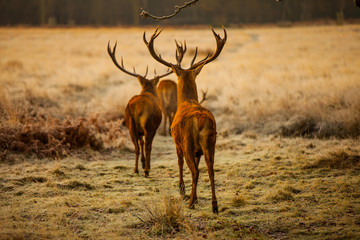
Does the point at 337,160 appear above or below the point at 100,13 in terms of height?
below

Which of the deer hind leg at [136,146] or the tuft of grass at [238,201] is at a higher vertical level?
the deer hind leg at [136,146]

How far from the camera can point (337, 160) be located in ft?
23.0

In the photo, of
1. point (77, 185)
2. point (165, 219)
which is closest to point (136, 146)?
point (77, 185)

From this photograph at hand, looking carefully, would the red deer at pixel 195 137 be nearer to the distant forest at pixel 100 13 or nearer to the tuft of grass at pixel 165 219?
the tuft of grass at pixel 165 219

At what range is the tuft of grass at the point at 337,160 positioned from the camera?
22.7 feet

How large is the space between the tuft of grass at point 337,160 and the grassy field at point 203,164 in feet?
0.08

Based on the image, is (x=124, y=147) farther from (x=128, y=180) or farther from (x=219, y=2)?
(x=219, y=2)

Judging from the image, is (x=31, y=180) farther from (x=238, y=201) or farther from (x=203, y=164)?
(x=238, y=201)

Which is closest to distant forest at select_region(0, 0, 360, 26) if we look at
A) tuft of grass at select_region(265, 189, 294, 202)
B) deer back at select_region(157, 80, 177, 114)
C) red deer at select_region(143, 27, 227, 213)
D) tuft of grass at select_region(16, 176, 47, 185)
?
deer back at select_region(157, 80, 177, 114)

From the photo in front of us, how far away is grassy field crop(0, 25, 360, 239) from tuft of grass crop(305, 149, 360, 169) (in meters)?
0.02

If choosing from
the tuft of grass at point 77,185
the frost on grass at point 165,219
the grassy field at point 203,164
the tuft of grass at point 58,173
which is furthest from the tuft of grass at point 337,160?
the tuft of grass at point 58,173

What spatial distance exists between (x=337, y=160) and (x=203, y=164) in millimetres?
2621

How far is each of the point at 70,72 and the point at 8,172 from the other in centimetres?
1316

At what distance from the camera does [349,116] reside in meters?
9.33
